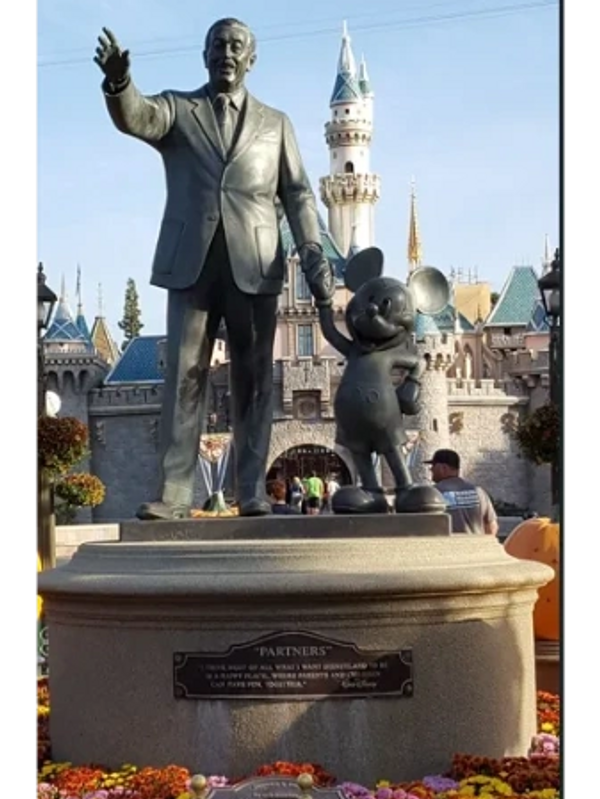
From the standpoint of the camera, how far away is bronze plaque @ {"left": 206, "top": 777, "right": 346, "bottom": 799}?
369 cm

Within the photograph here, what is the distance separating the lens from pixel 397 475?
5.85 meters

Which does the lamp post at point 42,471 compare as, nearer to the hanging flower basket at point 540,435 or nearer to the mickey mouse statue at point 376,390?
the hanging flower basket at point 540,435

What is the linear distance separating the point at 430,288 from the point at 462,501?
1132mm

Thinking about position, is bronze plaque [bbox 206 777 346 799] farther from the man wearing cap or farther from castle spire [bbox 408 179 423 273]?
castle spire [bbox 408 179 423 273]

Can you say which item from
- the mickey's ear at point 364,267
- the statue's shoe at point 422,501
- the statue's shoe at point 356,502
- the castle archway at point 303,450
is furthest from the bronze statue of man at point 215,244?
the castle archway at point 303,450

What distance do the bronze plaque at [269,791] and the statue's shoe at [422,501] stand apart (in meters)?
1.88

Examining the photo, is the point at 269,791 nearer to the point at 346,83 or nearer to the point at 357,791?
the point at 357,791

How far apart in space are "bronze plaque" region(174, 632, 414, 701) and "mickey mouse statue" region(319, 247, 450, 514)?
104 cm

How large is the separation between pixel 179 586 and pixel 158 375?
47800 mm

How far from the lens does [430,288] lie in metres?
6.57
